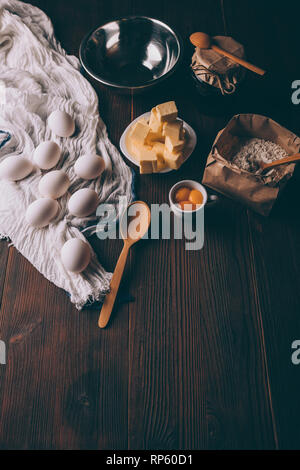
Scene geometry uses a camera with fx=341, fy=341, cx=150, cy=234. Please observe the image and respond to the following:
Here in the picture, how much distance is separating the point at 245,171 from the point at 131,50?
22.0 inches

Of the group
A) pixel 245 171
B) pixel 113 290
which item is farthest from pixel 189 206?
pixel 113 290

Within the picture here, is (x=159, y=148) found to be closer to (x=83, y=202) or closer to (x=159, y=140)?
(x=159, y=140)

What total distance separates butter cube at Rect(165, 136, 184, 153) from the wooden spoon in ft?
0.46

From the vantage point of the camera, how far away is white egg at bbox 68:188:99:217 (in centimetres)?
77

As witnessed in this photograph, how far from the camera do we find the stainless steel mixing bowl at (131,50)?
0.96 metres

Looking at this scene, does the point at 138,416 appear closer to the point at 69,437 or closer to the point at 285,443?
the point at 69,437

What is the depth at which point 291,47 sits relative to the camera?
1.01 m

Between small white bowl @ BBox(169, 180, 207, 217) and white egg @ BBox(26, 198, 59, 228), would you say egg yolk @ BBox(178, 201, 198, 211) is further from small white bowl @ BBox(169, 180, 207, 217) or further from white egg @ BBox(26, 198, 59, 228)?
white egg @ BBox(26, 198, 59, 228)

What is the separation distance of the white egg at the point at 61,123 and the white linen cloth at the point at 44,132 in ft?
0.07

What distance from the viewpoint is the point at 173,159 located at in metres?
0.80

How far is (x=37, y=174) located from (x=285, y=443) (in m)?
0.79

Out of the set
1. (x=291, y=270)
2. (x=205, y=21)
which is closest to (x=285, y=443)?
(x=291, y=270)

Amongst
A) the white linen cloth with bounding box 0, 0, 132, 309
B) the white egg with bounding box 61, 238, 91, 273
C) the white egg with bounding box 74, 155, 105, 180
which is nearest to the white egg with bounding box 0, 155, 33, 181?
the white linen cloth with bounding box 0, 0, 132, 309

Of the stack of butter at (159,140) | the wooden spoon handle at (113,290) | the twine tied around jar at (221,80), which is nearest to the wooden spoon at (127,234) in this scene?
the wooden spoon handle at (113,290)
